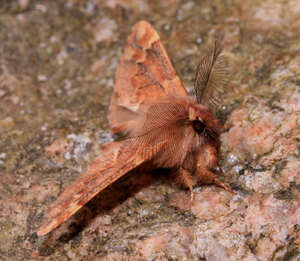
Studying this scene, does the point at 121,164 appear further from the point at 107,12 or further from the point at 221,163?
the point at 107,12

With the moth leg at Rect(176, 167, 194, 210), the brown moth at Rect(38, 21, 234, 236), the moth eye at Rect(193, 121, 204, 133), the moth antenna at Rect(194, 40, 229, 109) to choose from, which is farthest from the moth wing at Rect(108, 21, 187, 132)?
the moth leg at Rect(176, 167, 194, 210)

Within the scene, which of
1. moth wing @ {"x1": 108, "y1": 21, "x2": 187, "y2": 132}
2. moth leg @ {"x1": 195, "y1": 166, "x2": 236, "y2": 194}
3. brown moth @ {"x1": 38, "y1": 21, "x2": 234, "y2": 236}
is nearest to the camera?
brown moth @ {"x1": 38, "y1": 21, "x2": 234, "y2": 236}

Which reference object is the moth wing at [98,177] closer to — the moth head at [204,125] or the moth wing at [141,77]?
the moth head at [204,125]

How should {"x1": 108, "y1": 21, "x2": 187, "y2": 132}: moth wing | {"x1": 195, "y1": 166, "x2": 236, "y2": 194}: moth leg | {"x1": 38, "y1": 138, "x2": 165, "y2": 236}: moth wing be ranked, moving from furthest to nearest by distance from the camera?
{"x1": 108, "y1": 21, "x2": 187, "y2": 132}: moth wing, {"x1": 195, "y1": 166, "x2": 236, "y2": 194}: moth leg, {"x1": 38, "y1": 138, "x2": 165, "y2": 236}: moth wing

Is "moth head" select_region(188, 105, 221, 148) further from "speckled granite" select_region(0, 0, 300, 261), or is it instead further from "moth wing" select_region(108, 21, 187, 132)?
"moth wing" select_region(108, 21, 187, 132)

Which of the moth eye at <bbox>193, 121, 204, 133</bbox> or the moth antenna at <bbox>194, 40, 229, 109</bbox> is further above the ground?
the moth antenna at <bbox>194, 40, 229, 109</bbox>

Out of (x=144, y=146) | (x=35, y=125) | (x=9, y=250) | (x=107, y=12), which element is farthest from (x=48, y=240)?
(x=107, y=12)

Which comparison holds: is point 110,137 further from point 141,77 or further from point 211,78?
point 211,78

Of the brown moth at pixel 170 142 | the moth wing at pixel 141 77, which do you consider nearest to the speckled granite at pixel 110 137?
the brown moth at pixel 170 142
